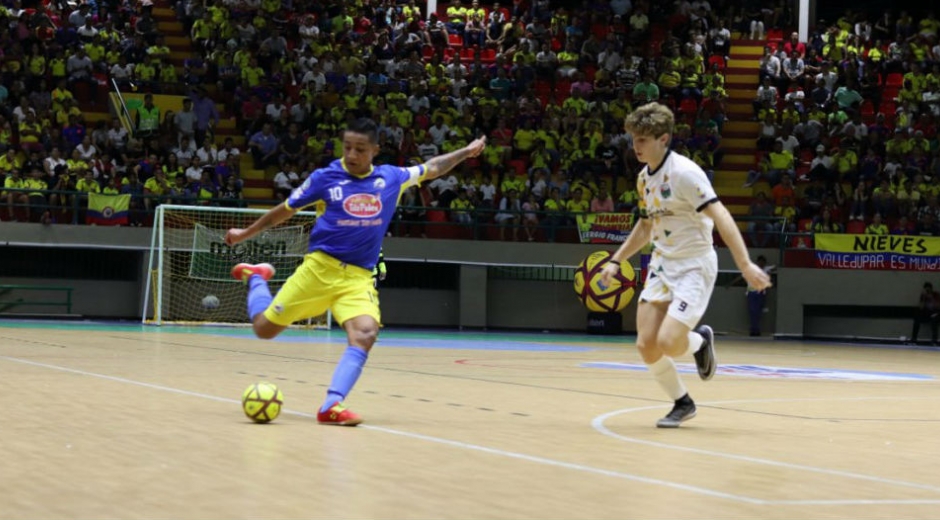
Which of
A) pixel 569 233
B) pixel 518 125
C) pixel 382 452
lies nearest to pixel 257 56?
pixel 518 125

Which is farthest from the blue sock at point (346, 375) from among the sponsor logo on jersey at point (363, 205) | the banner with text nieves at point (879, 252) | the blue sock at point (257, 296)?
the banner with text nieves at point (879, 252)

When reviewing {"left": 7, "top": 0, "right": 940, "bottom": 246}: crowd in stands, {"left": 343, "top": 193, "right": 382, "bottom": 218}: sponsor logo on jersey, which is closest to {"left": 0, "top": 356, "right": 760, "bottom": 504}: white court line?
{"left": 343, "top": 193, "right": 382, "bottom": 218}: sponsor logo on jersey

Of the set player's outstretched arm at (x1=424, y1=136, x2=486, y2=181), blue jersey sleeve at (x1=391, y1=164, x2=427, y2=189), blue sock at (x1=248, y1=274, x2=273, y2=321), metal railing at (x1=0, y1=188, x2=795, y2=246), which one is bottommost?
metal railing at (x1=0, y1=188, x2=795, y2=246)

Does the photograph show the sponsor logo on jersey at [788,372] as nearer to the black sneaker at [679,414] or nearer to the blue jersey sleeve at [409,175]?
the black sneaker at [679,414]

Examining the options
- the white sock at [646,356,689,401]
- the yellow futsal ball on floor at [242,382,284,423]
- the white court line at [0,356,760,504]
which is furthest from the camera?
the white sock at [646,356,689,401]

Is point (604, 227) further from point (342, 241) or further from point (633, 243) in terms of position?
point (342, 241)

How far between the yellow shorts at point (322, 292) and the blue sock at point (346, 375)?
0.31m

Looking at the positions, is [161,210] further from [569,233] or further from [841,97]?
[841,97]

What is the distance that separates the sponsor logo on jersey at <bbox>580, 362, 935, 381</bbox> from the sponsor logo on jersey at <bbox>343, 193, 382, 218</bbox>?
771cm

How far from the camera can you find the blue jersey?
9625 mm

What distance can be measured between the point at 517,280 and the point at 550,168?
105 inches

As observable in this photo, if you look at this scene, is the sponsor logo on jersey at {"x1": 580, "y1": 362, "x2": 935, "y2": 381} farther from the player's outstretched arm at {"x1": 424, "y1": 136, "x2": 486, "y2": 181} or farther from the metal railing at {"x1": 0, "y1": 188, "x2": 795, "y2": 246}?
the metal railing at {"x1": 0, "y1": 188, "x2": 795, "y2": 246}

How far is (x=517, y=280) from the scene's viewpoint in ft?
104

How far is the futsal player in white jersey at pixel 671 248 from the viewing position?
30.6ft
